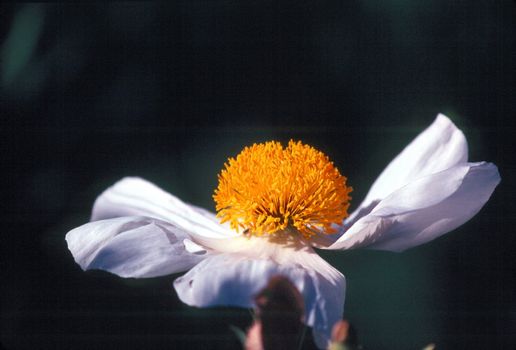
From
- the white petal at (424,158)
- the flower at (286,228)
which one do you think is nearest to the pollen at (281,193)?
the flower at (286,228)

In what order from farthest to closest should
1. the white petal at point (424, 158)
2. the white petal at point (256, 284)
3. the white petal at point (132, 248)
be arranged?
1. the white petal at point (424, 158)
2. the white petal at point (132, 248)
3. the white petal at point (256, 284)

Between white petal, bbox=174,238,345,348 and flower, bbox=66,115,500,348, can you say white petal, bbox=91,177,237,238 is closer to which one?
flower, bbox=66,115,500,348

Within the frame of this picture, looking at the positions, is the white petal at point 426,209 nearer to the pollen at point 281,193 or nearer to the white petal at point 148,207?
the pollen at point 281,193

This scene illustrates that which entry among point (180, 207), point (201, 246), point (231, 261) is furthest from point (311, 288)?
point (180, 207)

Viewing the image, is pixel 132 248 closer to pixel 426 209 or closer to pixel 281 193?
pixel 281 193

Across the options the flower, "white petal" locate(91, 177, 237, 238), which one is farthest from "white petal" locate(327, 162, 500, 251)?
"white petal" locate(91, 177, 237, 238)

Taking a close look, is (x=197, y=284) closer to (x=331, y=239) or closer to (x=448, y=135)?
(x=331, y=239)
